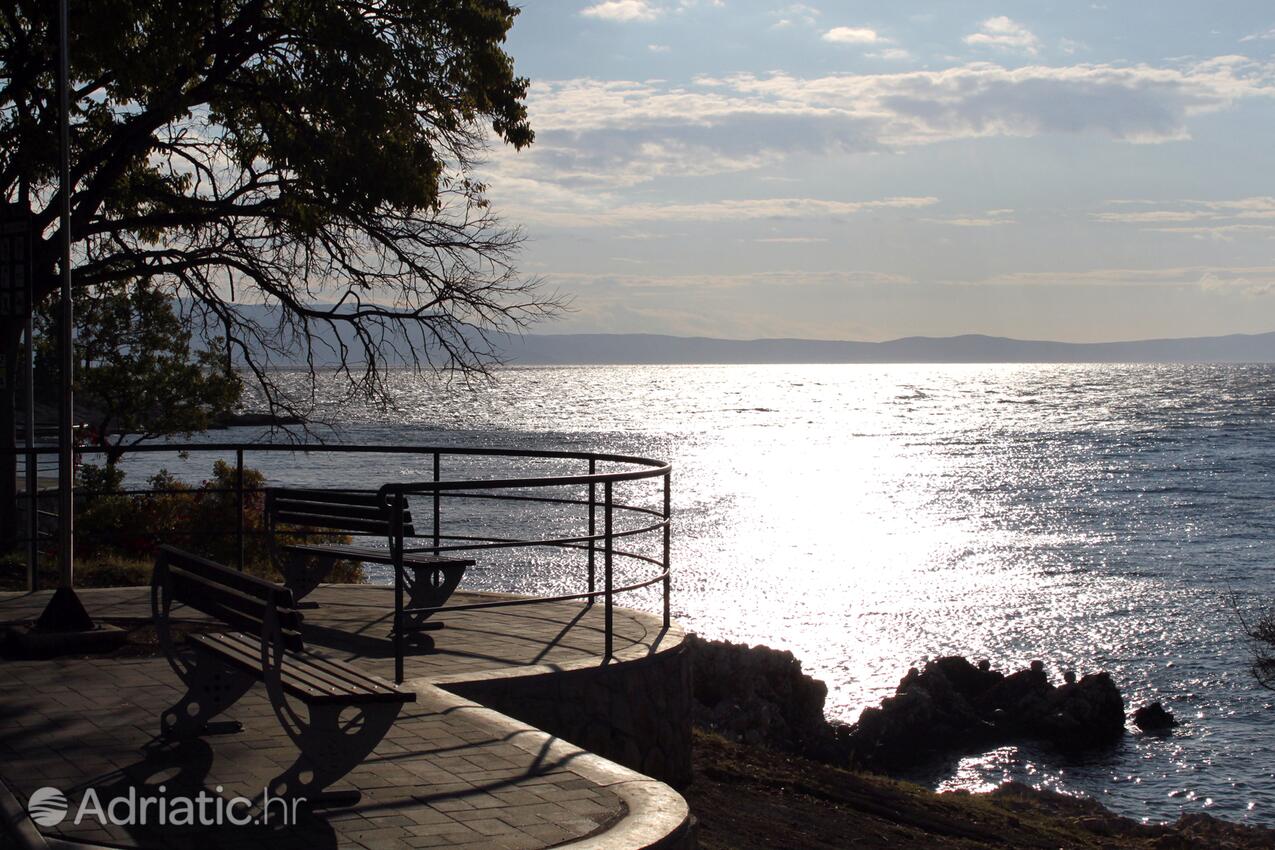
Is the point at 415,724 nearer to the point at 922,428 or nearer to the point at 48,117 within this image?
the point at 48,117

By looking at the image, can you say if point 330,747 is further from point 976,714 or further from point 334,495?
point 976,714

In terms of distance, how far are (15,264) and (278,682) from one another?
5.59 metres

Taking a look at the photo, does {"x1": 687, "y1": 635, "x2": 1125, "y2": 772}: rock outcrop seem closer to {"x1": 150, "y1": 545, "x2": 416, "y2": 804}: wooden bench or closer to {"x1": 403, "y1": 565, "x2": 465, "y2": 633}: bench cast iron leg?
{"x1": 403, "y1": 565, "x2": 465, "y2": 633}: bench cast iron leg

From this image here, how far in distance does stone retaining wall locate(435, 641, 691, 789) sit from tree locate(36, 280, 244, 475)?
1967 centimetres

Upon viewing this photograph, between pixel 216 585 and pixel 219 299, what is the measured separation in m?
10.7

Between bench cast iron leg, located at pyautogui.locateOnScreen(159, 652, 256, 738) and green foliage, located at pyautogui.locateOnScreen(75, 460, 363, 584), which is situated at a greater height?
bench cast iron leg, located at pyautogui.locateOnScreen(159, 652, 256, 738)

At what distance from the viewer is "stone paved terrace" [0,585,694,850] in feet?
15.2

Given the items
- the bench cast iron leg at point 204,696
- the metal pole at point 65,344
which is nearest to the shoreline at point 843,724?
the metal pole at point 65,344

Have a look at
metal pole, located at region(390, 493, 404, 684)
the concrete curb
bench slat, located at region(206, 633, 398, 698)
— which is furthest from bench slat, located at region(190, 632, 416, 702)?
the concrete curb

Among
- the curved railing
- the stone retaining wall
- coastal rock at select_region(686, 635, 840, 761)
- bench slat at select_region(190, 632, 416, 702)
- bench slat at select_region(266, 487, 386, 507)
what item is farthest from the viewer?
coastal rock at select_region(686, 635, 840, 761)

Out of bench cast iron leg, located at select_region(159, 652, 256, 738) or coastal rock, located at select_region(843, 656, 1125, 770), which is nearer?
bench cast iron leg, located at select_region(159, 652, 256, 738)

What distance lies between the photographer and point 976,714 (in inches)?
823

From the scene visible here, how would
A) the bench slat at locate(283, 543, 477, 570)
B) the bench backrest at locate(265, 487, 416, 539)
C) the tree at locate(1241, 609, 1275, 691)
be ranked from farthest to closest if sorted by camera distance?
1. the tree at locate(1241, 609, 1275, 691)
2. the bench backrest at locate(265, 487, 416, 539)
3. the bench slat at locate(283, 543, 477, 570)

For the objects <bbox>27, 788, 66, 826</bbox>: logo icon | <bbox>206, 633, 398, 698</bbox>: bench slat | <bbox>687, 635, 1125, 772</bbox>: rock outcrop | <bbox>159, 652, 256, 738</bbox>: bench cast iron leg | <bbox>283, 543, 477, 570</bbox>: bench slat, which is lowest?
<bbox>687, 635, 1125, 772</bbox>: rock outcrop
